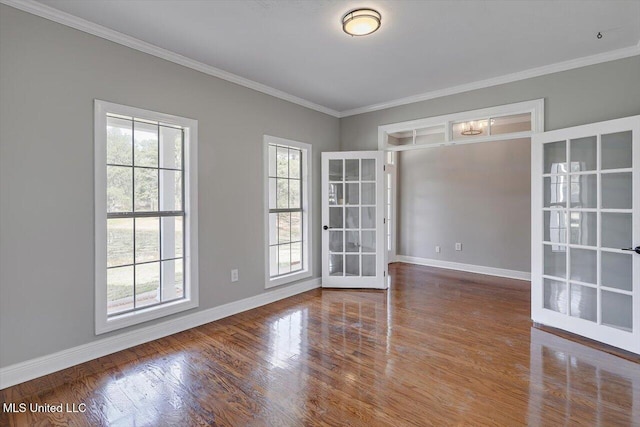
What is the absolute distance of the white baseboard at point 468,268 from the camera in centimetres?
530

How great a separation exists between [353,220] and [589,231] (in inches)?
108

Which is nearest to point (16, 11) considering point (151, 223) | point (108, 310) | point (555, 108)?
point (151, 223)

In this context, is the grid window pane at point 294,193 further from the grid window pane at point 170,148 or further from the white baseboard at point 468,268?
the white baseboard at point 468,268

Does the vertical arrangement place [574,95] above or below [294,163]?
above

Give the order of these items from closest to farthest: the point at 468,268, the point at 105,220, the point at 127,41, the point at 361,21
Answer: the point at 361,21
the point at 105,220
the point at 127,41
the point at 468,268

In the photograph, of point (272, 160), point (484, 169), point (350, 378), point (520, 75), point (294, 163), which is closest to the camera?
point (350, 378)

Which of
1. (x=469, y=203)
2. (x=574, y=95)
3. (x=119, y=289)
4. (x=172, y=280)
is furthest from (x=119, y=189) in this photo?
(x=469, y=203)

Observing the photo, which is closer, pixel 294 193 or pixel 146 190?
pixel 146 190

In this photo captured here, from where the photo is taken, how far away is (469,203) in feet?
19.3

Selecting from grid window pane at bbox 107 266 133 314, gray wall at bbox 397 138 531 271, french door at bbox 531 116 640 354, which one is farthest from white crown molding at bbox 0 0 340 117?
gray wall at bbox 397 138 531 271

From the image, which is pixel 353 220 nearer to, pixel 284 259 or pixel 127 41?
pixel 284 259

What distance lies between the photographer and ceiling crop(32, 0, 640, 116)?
2.36 meters

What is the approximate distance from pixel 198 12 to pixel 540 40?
9.69ft

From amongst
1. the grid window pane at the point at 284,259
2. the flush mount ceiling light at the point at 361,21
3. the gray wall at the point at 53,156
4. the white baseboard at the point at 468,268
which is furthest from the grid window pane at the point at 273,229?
the white baseboard at the point at 468,268
